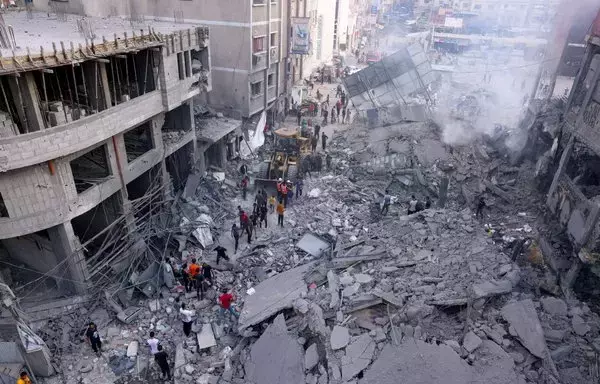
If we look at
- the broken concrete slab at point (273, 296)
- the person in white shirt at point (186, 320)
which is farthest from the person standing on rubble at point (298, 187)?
the person in white shirt at point (186, 320)

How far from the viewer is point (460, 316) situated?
31.3ft

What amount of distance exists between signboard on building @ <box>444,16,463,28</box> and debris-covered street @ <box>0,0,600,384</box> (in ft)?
102

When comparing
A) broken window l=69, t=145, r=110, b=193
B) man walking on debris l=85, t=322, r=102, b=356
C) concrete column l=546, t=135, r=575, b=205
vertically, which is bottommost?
man walking on debris l=85, t=322, r=102, b=356

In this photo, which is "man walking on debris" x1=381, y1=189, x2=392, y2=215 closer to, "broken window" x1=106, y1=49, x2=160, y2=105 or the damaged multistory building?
the damaged multistory building

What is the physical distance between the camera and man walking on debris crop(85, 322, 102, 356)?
10.3 meters

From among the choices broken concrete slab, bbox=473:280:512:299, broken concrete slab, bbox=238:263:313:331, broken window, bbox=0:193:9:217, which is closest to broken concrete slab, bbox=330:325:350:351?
broken concrete slab, bbox=238:263:313:331

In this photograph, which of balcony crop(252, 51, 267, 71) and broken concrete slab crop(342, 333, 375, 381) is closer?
broken concrete slab crop(342, 333, 375, 381)

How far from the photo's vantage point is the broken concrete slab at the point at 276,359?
9.02 m

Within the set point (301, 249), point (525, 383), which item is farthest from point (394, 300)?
point (301, 249)

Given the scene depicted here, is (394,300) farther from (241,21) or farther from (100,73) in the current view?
(241,21)

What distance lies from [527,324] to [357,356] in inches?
159

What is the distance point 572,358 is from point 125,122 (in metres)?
14.3

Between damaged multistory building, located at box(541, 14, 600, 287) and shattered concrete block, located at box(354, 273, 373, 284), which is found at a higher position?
damaged multistory building, located at box(541, 14, 600, 287)

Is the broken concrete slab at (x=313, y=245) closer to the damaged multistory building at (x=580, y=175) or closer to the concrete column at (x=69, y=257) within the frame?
the concrete column at (x=69, y=257)
